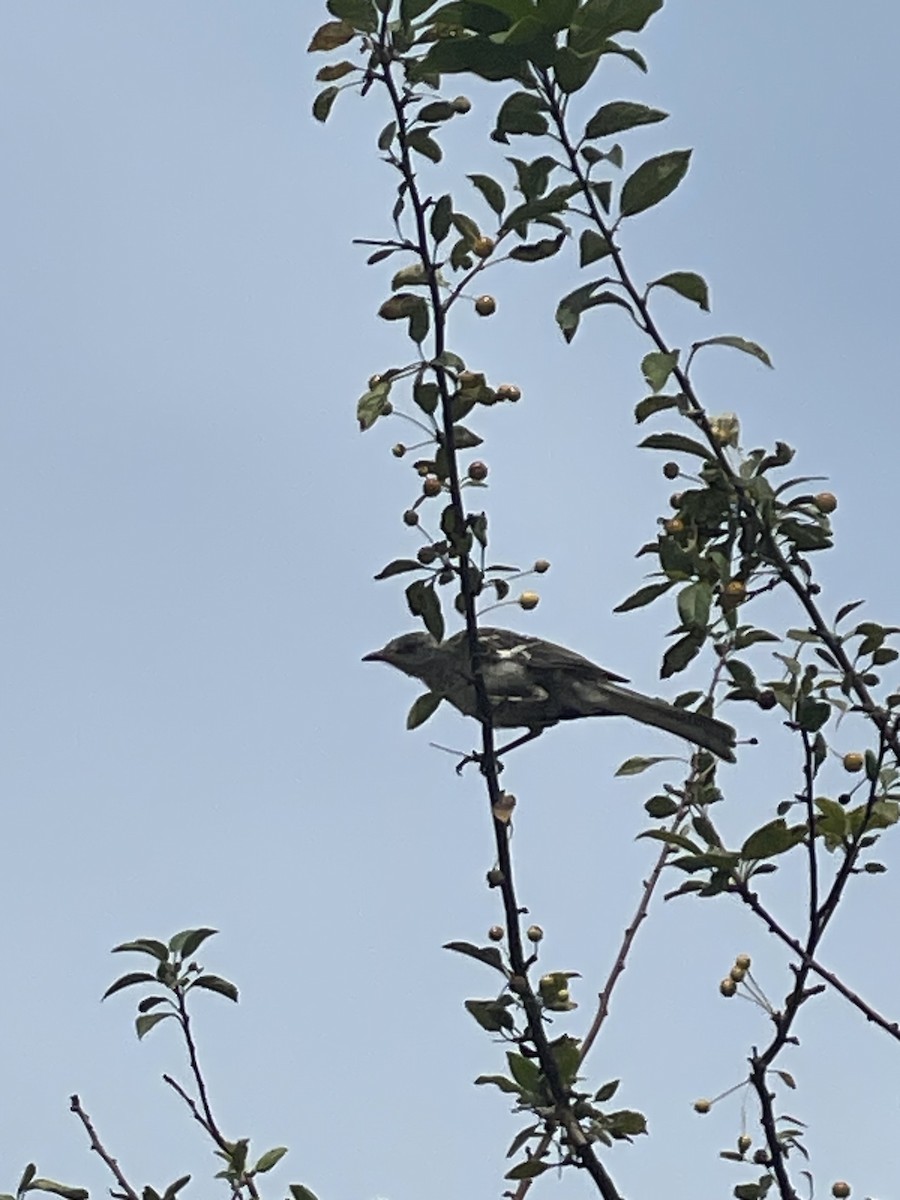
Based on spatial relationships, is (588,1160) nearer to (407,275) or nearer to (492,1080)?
(492,1080)

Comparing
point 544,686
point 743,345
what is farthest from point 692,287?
point 544,686

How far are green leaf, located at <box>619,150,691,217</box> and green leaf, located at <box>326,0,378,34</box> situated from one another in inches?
40.5

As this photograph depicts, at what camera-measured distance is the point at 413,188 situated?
4789mm

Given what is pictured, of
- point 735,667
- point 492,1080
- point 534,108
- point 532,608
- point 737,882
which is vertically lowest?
point 492,1080

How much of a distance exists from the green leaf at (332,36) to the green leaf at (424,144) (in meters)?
0.36

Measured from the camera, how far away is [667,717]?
265 inches

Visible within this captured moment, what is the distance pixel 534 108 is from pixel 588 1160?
2.64m

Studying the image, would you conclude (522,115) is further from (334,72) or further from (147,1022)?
(147,1022)

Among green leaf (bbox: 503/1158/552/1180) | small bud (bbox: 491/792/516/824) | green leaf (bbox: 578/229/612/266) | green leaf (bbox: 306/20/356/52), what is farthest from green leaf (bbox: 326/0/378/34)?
green leaf (bbox: 503/1158/552/1180)

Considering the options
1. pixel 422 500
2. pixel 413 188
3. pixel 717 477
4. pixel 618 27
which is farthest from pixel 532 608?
pixel 618 27

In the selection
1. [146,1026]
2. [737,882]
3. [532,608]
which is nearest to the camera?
[737,882]

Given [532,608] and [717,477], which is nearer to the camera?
[717,477]

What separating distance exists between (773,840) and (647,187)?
1.72 m

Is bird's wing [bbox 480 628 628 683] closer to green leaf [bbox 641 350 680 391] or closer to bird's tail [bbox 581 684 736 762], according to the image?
bird's tail [bbox 581 684 736 762]
